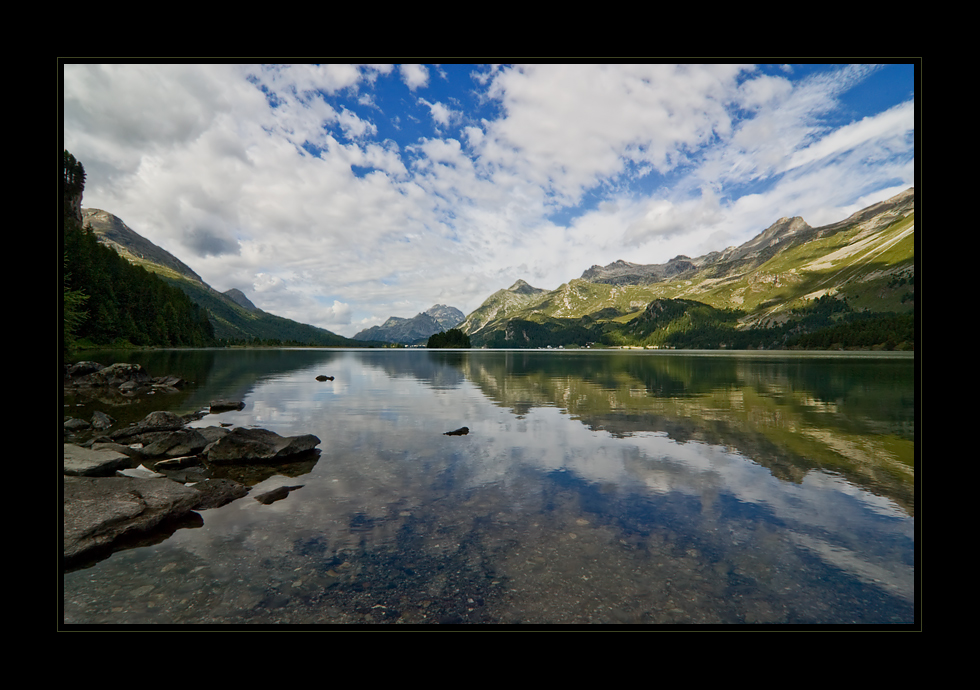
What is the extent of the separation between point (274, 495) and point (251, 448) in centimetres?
664

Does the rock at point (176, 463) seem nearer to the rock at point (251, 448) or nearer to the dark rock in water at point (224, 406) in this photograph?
the rock at point (251, 448)

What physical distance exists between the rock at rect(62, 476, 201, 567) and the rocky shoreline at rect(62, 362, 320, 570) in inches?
0.9

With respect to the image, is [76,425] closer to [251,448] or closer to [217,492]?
[251,448]

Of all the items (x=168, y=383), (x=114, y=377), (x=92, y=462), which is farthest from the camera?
(x=168, y=383)

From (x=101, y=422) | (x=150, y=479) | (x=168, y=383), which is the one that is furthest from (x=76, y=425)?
(x=168, y=383)

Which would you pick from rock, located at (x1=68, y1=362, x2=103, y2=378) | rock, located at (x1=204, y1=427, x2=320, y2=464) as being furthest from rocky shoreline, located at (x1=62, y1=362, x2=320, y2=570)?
rock, located at (x1=68, y1=362, x2=103, y2=378)

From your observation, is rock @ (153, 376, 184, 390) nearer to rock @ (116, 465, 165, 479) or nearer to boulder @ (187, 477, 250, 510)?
rock @ (116, 465, 165, 479)

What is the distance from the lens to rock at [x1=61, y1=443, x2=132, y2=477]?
16844 mm

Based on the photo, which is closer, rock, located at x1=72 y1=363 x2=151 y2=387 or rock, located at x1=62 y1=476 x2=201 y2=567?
rock, located at x1=62 y1=476 x2=201 y2=567

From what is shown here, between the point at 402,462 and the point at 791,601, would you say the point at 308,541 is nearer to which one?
the point at 402,462

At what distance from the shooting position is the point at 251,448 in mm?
20953
